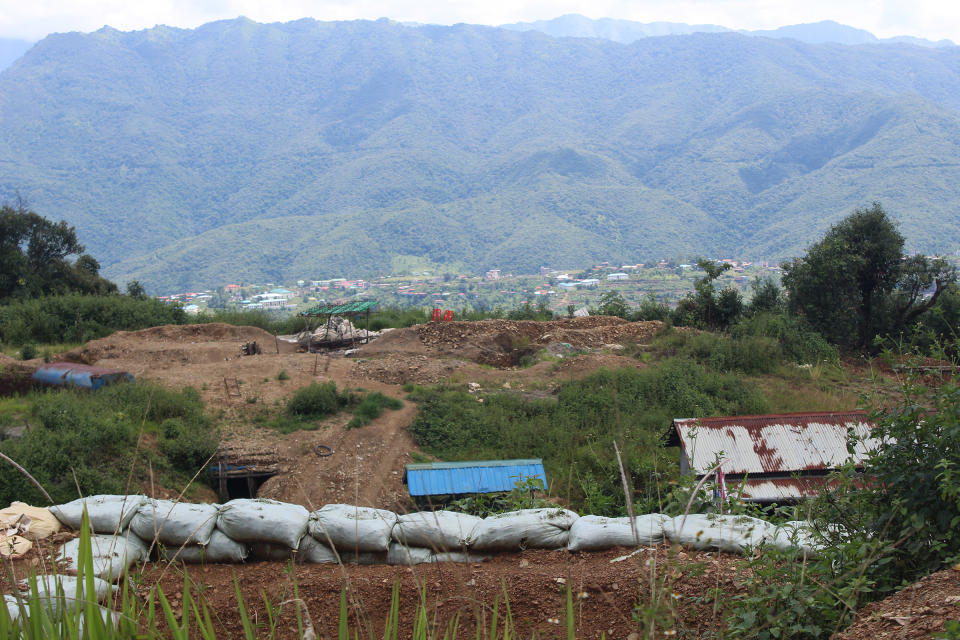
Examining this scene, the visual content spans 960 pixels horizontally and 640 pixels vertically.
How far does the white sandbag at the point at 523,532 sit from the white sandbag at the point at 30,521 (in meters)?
2.85

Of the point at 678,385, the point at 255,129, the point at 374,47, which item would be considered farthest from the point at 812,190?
the point at 374,47

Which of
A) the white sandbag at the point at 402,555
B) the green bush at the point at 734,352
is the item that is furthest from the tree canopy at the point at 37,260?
the white sandbag at the point at 402,555

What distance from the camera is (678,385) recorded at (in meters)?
13.7

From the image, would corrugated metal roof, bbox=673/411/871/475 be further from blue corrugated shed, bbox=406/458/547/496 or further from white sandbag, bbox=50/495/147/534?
Result: white sandbag, bbox=50/495/147/534

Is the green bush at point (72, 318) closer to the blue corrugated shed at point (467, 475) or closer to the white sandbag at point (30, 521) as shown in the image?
the blue corrugated shed at point (467, 475)

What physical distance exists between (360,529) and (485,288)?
56.9 m

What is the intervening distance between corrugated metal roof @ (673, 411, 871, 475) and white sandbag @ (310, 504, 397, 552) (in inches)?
181

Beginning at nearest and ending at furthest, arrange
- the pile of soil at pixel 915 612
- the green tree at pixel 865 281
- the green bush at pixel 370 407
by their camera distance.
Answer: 1. the pile of soil at pixel 915 612
2. the green bush at pixel 370 407
3. the green tree at pixel 865 281

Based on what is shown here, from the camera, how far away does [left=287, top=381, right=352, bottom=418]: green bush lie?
42.5ft

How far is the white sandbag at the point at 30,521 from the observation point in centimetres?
436

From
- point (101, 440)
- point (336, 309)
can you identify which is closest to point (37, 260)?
point (336, 309)

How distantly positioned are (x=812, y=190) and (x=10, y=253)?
82.2m

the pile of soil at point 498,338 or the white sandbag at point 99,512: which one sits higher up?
the white sandbag at point 99,512

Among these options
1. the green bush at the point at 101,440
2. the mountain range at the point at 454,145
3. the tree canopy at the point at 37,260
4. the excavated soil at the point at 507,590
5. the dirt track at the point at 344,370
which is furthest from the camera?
the mountain range at the point at 454,145
